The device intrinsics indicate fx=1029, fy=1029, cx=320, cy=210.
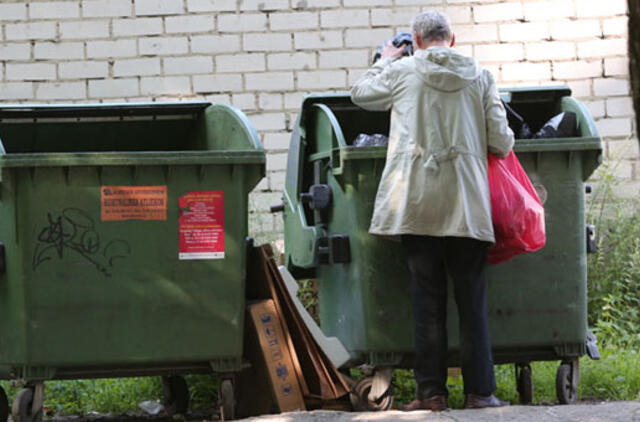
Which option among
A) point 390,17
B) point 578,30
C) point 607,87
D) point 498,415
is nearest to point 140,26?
point 390,17

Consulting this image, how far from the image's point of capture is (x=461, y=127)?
13.6ft

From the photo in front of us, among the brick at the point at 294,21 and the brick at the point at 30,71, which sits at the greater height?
the brick at the point at 294,21

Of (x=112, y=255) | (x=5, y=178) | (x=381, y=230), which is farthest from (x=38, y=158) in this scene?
(x=381, y=230)

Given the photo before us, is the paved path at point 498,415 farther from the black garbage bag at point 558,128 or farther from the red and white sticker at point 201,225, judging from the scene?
the black garbage bag at point 558,128

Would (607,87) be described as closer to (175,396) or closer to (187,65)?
(187,65)

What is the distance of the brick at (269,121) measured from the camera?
768cm

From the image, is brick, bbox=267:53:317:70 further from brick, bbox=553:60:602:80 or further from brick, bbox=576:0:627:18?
brick, bbox=576:0:627:18

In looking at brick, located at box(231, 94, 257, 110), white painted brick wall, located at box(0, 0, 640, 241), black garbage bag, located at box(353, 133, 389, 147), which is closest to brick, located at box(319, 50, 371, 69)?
white painted brick wall, located at box(0, 0, 640, 241)

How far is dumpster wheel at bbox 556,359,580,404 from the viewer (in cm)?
459

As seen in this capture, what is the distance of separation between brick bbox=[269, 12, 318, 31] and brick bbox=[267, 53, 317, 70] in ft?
0.67

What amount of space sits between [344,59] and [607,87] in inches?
78.5

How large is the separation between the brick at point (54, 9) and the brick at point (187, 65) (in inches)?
30.9

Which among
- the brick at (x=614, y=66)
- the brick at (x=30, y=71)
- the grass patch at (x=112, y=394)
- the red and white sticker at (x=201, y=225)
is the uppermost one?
the brick at (x=30, y=71)

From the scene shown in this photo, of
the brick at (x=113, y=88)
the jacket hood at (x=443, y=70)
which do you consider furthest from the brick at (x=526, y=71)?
the jacket hood at (x=443, y=70)
